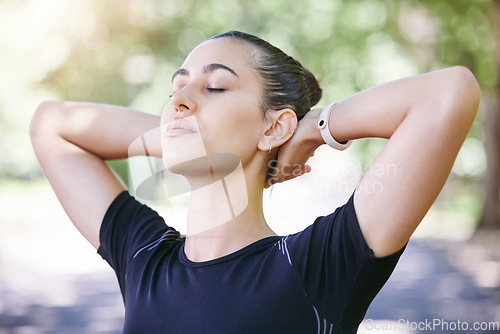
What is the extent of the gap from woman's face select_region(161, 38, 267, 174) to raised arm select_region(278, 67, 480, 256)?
0.34 metres

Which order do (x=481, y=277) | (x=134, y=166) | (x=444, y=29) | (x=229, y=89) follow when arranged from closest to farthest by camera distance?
(x=229, y=89), (x=134, y=166), (x=481, y=277), (x=444, y=29)

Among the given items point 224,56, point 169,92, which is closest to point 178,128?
point 224,56

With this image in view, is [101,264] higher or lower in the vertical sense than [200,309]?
higher

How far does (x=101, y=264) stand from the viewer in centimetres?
683

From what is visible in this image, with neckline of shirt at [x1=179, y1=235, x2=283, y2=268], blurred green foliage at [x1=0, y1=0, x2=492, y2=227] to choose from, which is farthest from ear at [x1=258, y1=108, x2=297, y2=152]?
blurred green foliage at [x1=0, y1=0, x2=492, y2=227]

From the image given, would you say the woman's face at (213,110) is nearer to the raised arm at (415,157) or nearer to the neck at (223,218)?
the neck at (223,218)

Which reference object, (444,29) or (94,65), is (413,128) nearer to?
(444,29)

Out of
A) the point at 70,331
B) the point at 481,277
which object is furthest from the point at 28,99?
the point at 481,277

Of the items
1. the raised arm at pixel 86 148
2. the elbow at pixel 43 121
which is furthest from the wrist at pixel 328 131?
the elbow at pixel 43 121

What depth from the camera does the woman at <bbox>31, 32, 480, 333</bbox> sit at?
1.06 m

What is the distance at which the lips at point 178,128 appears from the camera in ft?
4.24

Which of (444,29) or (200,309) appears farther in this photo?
(444,29)

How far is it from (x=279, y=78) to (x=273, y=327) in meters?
0.62

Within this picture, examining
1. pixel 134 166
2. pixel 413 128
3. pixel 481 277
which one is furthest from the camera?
pixel 481 277
